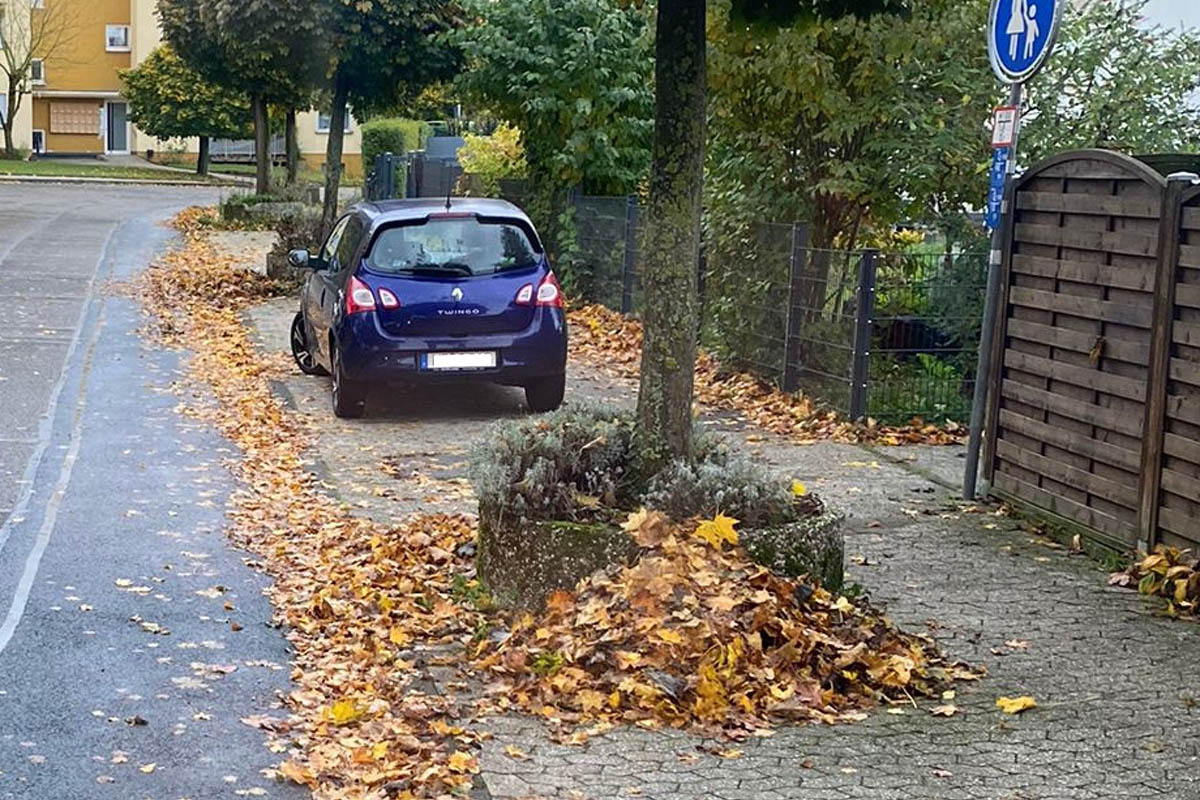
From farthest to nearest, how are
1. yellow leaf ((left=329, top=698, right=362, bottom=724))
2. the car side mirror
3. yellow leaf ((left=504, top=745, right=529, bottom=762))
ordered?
the car side mirror, yellow leaf ((left=329, top=698, right=362, bottom=724)), yellow leaf ((left=504, top=745, right=529, bottom=762))

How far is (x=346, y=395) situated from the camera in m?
13.4

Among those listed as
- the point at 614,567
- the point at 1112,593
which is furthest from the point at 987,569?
the point at 614,567

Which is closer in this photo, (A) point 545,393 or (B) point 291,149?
(A) point 545,393

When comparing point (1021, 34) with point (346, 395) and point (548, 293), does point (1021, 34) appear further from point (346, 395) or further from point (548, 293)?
point (346, 395)

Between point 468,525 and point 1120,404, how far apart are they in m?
3.42

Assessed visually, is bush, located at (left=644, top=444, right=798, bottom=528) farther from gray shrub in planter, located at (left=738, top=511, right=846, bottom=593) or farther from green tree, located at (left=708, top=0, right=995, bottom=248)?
green tree, located at (left=708, top=0, right=995, bottom=248)

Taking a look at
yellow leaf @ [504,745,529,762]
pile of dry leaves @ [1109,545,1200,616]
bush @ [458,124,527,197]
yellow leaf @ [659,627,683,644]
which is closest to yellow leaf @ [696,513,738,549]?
yellow leaf @ [659,627,683,644]

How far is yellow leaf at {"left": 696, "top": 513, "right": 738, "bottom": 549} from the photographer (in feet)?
22.6

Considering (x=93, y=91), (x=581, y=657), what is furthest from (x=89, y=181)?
(x=581, y=657)

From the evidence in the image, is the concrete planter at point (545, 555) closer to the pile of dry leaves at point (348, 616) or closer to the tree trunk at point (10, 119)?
the pile of dry leaves at point (348, 616)

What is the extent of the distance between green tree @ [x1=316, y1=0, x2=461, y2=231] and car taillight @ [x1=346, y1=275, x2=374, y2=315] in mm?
10522

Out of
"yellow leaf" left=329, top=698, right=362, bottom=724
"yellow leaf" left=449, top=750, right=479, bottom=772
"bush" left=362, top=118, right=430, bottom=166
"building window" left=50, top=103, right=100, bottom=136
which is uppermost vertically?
"building window" left=50, top=103, right=100, bottom=136

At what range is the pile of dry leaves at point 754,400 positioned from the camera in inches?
498

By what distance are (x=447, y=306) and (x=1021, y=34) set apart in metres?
5.31
